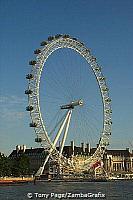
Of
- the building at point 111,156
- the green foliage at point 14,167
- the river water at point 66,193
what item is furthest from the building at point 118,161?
the river water at point 66,193

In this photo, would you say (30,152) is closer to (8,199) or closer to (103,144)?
(103,144)

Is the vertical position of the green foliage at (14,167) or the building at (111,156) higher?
the building at (111,156)

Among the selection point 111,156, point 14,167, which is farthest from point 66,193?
point 111,156

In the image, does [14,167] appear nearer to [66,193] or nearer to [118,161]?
A: [66,193]

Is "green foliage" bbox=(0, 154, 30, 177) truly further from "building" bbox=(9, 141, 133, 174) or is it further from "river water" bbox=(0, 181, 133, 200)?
"building" bbox=(9, 141, 133, 174)

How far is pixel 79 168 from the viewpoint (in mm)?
67062

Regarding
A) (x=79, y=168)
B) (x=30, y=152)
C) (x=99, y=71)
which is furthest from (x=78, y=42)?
(x=30, y=152)

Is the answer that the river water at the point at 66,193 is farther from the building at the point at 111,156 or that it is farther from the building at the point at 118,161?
the building at the point at 118,161

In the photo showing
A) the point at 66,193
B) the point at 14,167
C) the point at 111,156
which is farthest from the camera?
the point at 111,156

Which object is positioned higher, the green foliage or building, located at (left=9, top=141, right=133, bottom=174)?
building, located at (left=9, top=141, right=133, bottom=174)

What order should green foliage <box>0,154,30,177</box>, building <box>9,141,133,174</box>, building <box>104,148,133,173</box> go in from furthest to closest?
1. building <box>104,148,133,173</box>
2. building <box>9,141,133,174</box>
3. green foliage <box>0,154,30,177</box>

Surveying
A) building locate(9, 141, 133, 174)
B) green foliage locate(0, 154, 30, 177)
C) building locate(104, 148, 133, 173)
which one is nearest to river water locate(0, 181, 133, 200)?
green foliage locate(0, 154, 30, 177)

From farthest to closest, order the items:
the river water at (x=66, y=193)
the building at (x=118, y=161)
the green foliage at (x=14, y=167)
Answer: the building at (x=118, y=161), the green foliage at (x=14, y=167), the river water at (x=66, y=193)

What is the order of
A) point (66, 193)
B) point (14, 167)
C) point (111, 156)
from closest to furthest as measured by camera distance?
point (66, 193) < point (14, 167) < point (111, 156)
